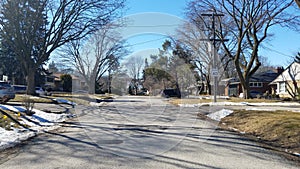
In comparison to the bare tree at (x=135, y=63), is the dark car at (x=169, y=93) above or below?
below

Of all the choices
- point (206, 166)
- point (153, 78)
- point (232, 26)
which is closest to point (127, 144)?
point (206, 166)

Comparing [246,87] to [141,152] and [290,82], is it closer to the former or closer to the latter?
[290,82]

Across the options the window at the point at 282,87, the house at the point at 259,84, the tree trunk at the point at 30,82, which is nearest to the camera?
the tree trunk at the point at 30,82

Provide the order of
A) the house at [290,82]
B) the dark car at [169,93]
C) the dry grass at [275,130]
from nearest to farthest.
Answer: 1. the dry grass at [275,130]
2. the house at [290,82]
3. the dark car at [169,93]

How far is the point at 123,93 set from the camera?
71.6 m

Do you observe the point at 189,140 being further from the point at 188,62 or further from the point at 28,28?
the point at 188,62

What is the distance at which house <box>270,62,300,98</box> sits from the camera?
37.6m

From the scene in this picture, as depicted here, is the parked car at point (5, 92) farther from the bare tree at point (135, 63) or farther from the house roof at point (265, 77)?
the house roof at point (265, 77)

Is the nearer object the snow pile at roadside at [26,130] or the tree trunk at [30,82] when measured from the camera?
the snow pile at roadside at [26,130]

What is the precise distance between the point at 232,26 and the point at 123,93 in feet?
134

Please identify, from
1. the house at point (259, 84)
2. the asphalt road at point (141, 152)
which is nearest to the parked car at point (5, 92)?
the asphalt road at point (141, 152)

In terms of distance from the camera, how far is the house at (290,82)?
37.6 meters

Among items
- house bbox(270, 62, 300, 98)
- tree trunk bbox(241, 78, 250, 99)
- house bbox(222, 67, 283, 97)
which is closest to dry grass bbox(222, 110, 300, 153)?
tree trunk bbox(241, 78, 250, 99)

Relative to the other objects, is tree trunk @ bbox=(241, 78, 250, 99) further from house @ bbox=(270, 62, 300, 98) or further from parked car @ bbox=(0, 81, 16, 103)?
parked car @ bbox=(0, 81, 16, 103)
